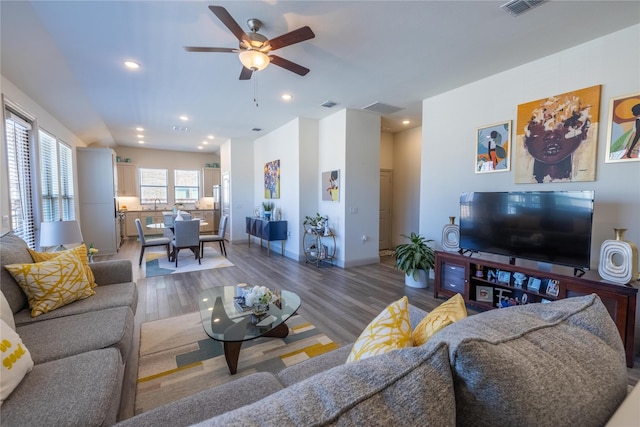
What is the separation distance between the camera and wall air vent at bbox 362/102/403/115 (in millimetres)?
4602

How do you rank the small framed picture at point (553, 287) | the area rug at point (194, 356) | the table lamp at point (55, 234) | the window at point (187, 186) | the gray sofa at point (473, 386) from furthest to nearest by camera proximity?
1. the window at point (187, 186)
2. the table lamp at point (55, 234)
3. the small framed picture at point (553, 287)
4. the area rug at point (194, 356)
5. the gray sofa at point (473, 386)

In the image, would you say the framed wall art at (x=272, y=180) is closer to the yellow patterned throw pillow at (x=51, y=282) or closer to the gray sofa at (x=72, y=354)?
the gray sofa at (x=72, y=354)

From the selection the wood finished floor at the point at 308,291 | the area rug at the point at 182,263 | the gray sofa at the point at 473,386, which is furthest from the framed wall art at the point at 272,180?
the gray sofa at the point at 473,386

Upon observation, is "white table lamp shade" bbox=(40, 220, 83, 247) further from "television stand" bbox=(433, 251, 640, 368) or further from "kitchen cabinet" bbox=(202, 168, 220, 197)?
"kitchen cabinet" bbox=(202, 168, 220, 197)

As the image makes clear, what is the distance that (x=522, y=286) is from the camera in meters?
2.79

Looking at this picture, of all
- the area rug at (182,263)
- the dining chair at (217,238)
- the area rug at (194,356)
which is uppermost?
the dining chair at (217,238)

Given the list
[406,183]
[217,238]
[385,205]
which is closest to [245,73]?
[217,238]

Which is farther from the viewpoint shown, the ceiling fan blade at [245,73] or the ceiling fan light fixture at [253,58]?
the ceiling fan blade at [245,73]

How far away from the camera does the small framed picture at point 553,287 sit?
2547mm

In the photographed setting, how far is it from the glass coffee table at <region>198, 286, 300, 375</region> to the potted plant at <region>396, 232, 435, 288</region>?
6.25ft

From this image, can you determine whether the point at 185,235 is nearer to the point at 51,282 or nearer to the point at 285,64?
the point at 51,282

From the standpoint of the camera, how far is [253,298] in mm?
2260

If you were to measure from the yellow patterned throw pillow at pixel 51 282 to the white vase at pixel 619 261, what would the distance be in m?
4.16

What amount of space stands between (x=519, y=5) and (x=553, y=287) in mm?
2421
